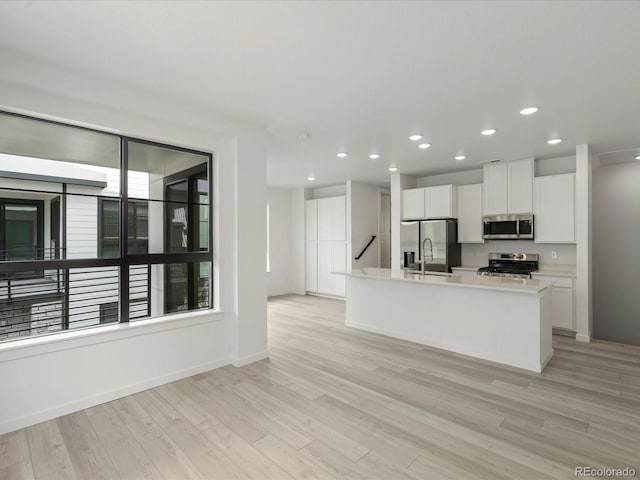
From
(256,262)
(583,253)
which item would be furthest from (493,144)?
(256,262)

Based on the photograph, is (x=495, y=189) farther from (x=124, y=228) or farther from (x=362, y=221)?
(x=124, y=228)

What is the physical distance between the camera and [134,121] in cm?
294

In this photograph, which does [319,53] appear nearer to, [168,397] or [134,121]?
[134,121]

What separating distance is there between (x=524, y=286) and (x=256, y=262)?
2.82 metres

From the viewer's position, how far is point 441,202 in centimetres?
598

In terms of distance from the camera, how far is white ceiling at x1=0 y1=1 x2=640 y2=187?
1.91 meters

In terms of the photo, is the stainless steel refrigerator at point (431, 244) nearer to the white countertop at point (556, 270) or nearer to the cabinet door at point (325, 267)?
the white countertop at point (556, 270)

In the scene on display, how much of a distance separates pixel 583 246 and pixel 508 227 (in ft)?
3.34

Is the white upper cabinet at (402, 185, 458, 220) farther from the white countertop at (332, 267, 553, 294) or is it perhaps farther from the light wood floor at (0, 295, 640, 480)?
the light wood floor at (0, 295, 640, 480)

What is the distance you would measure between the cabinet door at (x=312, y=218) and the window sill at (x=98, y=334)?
4669mm

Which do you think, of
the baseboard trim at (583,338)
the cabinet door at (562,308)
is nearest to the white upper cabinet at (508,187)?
the cabinet door at (562,308)

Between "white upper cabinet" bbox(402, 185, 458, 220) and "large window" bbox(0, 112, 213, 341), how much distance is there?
4.01 meters

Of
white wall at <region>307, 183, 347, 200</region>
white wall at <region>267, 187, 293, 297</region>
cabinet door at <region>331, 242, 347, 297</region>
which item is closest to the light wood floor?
cabinet door at <region>331, 242, 347, 297</region>

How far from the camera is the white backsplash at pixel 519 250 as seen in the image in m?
5.15
